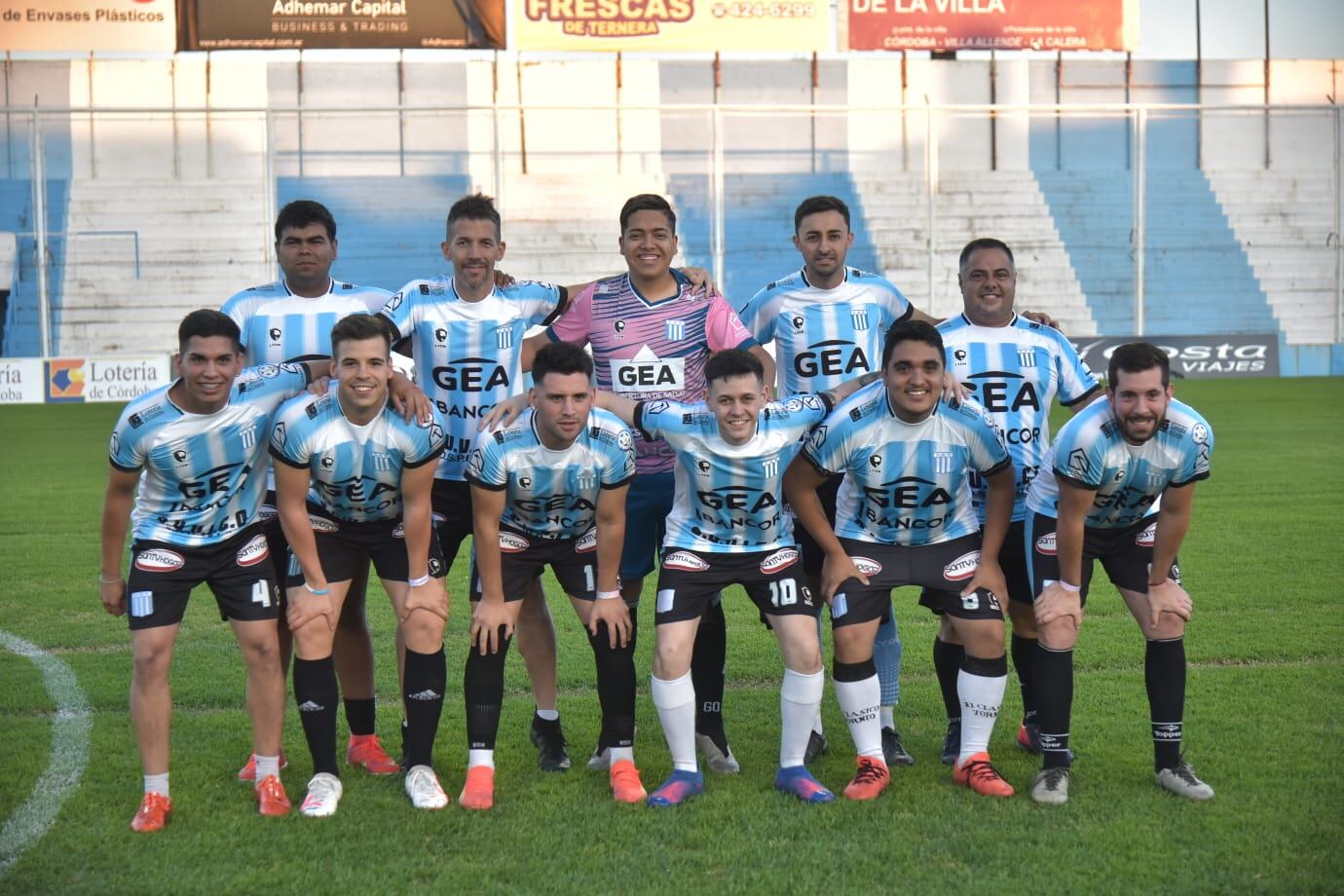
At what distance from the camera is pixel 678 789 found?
480 centimetres

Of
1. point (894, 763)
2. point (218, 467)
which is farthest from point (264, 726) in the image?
point (894, 763)

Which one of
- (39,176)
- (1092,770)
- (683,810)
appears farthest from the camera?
(39,176)

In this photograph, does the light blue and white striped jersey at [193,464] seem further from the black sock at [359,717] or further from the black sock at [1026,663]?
the black sock at [1026,663]

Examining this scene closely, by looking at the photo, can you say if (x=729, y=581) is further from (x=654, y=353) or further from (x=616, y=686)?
(x=654, y=353)

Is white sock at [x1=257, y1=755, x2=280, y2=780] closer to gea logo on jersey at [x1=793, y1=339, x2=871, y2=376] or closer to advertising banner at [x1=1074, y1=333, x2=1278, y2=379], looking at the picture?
gea logo on jersey at [x1=793, y1=339, x2=871, y2=376]

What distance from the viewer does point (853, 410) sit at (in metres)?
4.95

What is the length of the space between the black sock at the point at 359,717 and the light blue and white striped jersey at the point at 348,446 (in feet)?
3.00

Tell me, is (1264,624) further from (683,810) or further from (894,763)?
(683,810)

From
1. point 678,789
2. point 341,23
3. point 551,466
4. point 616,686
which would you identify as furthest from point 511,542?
point 341,23

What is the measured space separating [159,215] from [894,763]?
2642 centimetres

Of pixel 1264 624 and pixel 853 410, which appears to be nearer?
pixel 853 410

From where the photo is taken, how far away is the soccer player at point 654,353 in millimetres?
5445

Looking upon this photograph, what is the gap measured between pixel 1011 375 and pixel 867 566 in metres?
0.97

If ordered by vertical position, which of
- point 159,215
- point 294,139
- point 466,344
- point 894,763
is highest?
point 294,139
